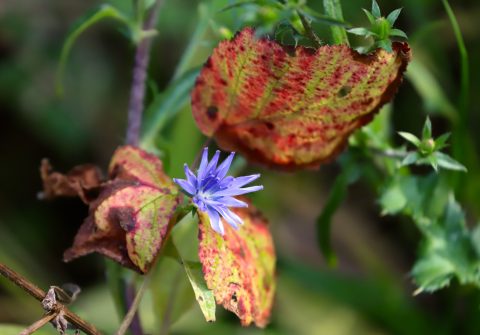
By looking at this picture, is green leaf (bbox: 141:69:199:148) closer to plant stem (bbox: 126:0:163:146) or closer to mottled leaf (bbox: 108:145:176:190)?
plant stem (bbox: 126:0:163:146)

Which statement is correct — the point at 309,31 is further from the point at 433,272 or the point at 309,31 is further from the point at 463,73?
the point at 433,272

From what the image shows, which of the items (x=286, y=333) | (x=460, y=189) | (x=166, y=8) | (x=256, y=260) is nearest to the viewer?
(x=256, y=260)

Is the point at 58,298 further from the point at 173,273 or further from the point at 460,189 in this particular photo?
the point at 460,189

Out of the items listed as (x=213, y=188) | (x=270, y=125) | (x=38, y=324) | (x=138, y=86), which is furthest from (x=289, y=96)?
(x=38, y=324)

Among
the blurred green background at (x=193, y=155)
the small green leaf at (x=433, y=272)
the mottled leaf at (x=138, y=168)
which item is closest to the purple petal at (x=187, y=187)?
the mottled leaf at (x=138, y=168)

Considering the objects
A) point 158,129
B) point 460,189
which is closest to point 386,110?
point 460,189

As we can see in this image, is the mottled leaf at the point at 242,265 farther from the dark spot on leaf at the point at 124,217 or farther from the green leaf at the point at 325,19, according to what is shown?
the green leaf at the point at 325,19
